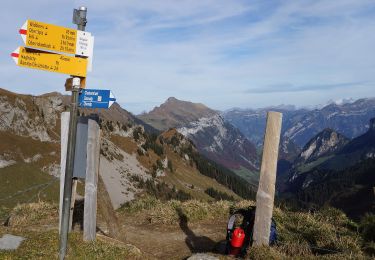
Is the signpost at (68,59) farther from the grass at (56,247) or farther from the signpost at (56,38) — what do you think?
the grass at (56,247)

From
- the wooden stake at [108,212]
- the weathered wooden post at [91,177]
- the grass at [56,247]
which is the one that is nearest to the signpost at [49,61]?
the weathered wooden post at [91,177]

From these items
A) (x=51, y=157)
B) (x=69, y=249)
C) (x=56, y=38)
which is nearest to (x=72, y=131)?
(x=56, y=38)

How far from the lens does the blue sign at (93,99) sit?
9.03 m

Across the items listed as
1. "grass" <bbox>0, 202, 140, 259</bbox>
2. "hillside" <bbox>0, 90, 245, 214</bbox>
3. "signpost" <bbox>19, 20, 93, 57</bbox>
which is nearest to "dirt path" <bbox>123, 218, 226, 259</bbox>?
"grass" <bbox>0, 202, 140, 259</bbox>

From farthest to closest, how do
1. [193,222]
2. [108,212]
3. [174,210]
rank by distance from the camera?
[174,210] < [193,222] < [108,212]

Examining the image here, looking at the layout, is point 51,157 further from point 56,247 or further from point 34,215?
point 56,247

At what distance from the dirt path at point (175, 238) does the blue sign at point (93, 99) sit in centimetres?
500

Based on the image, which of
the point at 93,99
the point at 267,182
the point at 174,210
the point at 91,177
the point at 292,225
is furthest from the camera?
the point at 174,210

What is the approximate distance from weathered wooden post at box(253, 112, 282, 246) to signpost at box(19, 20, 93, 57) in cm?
468

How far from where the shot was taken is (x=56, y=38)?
841cm

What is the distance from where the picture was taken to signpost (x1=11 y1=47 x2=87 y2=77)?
27.0 feet

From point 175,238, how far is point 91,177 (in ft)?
14.8

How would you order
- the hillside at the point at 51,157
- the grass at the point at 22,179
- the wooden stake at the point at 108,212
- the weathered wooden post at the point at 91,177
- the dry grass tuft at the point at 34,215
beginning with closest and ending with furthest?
1. the weathered wooden post at the point at 91,177
2. the wooden stake at the point at 108,212
3. the dry grass tuft at the point at 34,215
4. the grass at the point at 22,179
5. the hillside at the point at 51,157

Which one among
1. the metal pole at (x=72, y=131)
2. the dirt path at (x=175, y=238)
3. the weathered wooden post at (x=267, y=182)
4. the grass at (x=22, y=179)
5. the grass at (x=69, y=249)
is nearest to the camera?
the metal pole at (x=72, y=131)
